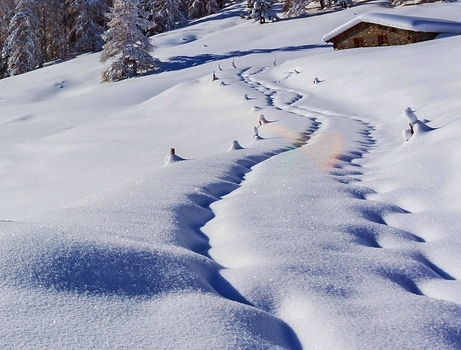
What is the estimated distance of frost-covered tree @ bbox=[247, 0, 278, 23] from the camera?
137ft

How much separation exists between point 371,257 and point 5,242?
216 cm

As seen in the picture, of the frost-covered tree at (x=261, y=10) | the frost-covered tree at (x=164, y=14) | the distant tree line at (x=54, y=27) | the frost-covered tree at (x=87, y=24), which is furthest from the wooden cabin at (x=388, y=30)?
the frost-covered tree at (x=87, y=24)

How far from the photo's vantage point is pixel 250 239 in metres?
3.71

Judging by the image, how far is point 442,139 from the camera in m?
5.84

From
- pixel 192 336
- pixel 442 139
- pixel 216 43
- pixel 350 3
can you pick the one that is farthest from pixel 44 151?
pixel 350 3

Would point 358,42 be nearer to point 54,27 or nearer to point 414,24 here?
point 414,24

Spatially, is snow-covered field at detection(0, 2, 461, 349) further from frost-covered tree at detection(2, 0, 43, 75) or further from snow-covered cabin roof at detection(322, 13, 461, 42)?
frost-covered tree at detection(2, 0, 43, 75)

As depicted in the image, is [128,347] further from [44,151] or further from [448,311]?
[44,151]

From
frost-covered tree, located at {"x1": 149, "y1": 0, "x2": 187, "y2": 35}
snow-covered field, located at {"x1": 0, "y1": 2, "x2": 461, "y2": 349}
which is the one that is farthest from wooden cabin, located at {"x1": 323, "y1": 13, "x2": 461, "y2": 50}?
frost-covered tree, located at {"x1": 149, "y1": 0, "x2": 187, "y2": 35}

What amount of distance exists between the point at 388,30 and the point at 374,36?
735mm

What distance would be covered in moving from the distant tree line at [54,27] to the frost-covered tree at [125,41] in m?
10.3

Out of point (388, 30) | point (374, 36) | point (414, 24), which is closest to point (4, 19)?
point (374, 36)

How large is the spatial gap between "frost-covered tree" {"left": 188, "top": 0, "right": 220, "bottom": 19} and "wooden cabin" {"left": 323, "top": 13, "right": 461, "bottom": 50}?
30.5 meters

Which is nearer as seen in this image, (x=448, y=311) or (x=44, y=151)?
(x=448, y=311)
